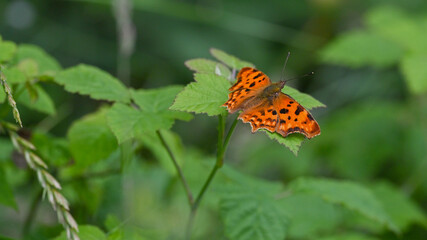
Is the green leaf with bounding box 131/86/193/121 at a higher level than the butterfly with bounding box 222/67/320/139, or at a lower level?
lower

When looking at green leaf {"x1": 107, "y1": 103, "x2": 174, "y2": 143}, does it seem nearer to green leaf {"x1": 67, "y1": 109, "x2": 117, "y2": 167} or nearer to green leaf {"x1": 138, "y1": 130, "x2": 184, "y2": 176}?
green leaf {"x1": 67, "y1": 109, "x2": 117, "y2": 167}

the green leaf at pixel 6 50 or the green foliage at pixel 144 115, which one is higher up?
the green leaf at pixel 6 50

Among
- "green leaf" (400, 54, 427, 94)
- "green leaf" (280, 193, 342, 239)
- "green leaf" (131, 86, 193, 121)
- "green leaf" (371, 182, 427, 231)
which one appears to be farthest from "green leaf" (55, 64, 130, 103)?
"green leaf" (400, 54, 427, 94)

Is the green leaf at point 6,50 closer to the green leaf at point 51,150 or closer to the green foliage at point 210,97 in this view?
the green leaf at point 51,150

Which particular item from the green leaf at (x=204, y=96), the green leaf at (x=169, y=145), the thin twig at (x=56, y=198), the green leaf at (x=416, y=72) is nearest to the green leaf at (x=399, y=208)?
the green leaf at (x=416, y=72)

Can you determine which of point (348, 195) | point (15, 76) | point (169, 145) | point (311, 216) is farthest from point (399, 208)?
point (15, 76)

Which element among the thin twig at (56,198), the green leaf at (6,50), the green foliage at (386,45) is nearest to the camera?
the thin twig at (56,198)
